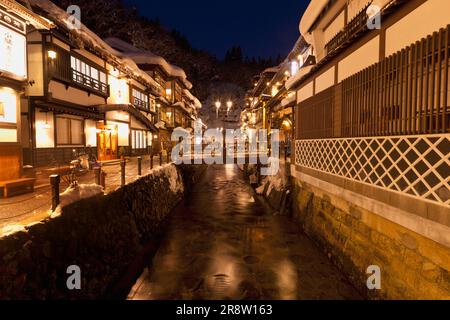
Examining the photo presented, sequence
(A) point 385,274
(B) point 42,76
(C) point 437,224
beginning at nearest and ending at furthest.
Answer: (C) point 437,224 < (A) point 385,274 < (B) point 42,76

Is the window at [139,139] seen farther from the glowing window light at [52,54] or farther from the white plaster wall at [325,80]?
the white plaster wall at [325,80]

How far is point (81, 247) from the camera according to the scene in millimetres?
7312

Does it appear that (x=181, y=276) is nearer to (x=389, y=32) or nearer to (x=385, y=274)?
(x=385, y=274)

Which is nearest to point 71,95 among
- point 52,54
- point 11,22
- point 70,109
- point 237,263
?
point 70,109

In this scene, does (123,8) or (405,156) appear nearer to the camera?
(405,156)

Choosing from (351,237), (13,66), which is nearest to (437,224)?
(351,237)

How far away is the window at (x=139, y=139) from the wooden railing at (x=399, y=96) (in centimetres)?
2208

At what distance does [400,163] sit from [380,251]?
239cm

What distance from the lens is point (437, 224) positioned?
188 inches

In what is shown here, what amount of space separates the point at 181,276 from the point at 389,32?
31.4ft

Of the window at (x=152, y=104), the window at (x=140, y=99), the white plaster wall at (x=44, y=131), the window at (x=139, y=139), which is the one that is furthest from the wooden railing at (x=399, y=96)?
the window at (x=152, y=104)

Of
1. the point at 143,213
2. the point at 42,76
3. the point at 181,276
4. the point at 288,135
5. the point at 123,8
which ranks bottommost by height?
the point at 181,276

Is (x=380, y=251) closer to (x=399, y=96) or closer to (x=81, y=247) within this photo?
(x=399, y=96)

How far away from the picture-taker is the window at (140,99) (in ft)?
91.1
